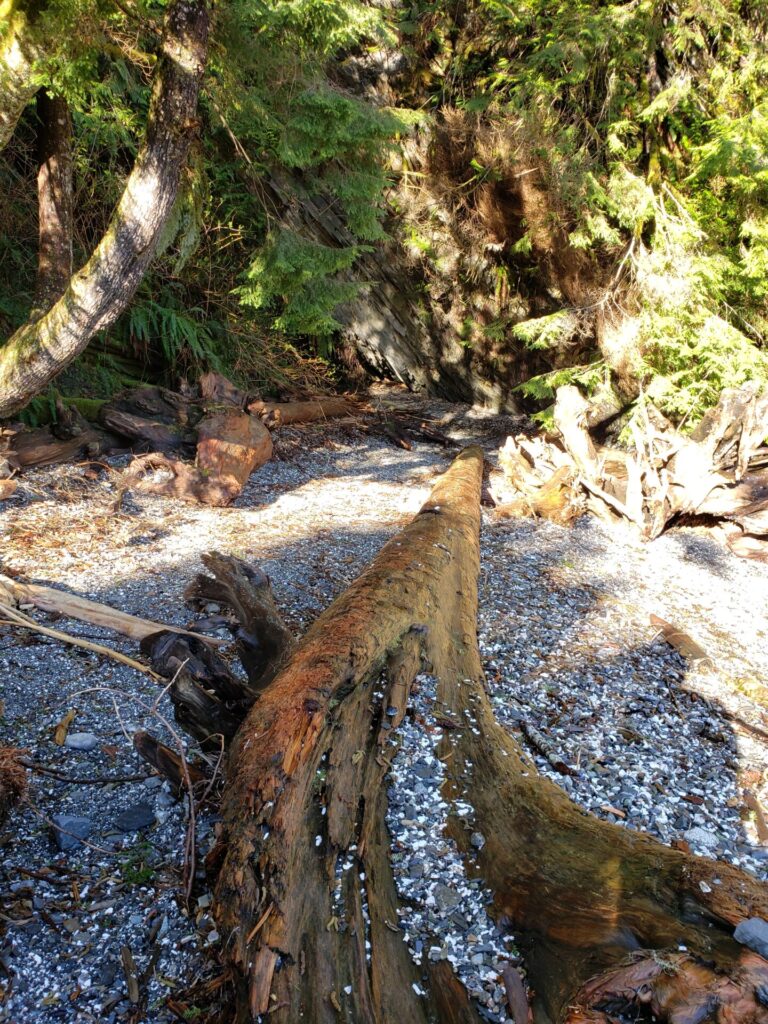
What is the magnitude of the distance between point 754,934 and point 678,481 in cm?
541

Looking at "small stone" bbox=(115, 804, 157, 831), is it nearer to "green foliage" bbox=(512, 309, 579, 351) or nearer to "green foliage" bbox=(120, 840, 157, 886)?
"green foliage" bbox=(120, 840, 157, 886)

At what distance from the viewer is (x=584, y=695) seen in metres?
3.21

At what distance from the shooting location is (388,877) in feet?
5.65

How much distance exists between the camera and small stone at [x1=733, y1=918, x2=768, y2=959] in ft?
4.57

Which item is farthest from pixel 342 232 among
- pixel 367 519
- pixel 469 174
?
pixel 367 519

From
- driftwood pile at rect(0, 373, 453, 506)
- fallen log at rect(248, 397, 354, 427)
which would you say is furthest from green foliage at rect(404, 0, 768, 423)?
driftwood pile at rect(0, 373, 453, 506)

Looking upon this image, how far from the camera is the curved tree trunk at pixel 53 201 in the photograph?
5238 mm

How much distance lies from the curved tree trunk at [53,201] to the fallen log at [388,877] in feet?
15.1

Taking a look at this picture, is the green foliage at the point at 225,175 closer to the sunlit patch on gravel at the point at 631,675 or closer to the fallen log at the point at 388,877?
the sunlit patch on gravel at the point at 631,675

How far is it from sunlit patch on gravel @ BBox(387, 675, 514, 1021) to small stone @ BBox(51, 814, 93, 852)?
1004 mm

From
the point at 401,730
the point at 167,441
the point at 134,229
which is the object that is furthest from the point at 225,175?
the point at 401,730

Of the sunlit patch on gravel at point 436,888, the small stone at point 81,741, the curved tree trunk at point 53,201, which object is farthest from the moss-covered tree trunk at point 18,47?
the sunlit patch on gravel at point 436,888

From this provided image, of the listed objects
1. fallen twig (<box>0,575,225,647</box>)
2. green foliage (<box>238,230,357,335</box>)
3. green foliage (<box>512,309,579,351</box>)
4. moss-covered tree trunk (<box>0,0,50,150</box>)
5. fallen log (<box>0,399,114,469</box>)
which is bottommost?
fallen twig (<box>0,575,225,647</box>)

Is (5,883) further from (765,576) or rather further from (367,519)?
(765,576)
